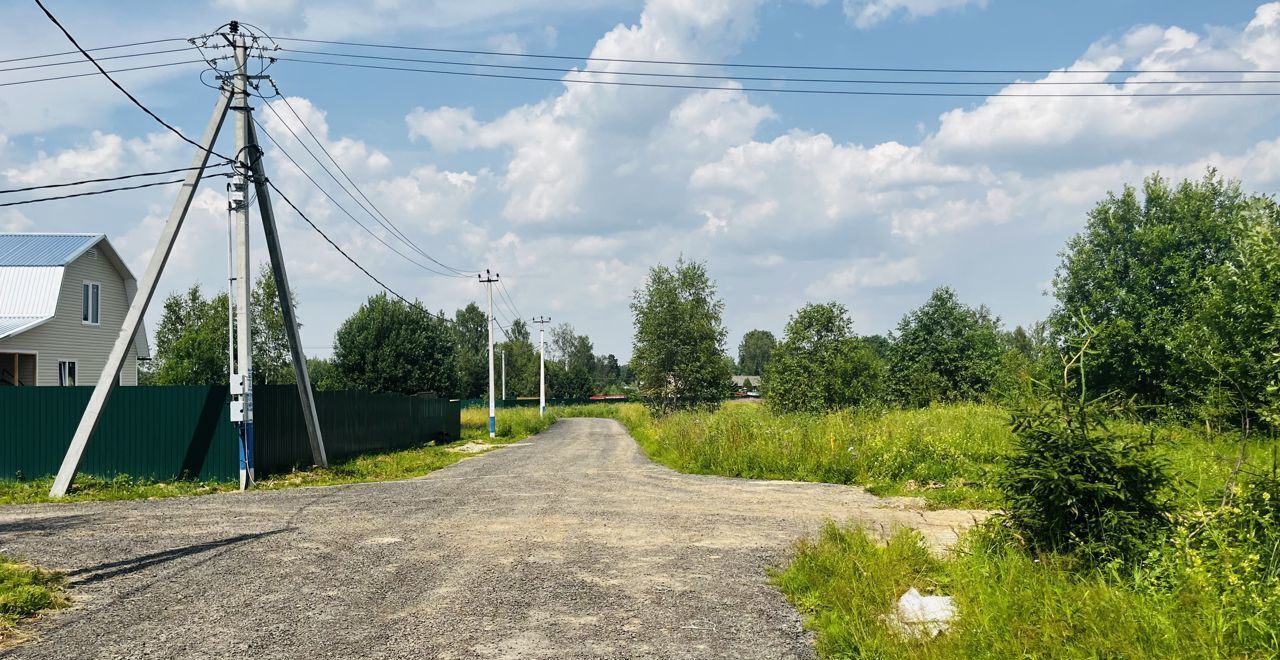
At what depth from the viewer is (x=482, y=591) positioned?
7.27 metres

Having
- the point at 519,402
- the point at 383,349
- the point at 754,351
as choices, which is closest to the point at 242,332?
the point at 383,349

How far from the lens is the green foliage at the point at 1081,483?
6.08 meters

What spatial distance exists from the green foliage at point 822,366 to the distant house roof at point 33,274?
2398 cm

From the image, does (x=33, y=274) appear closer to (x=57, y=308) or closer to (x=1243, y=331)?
(x=57, y=308)

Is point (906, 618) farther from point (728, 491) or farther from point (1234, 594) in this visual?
point (728, 491)

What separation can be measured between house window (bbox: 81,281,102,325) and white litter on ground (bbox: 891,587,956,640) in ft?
101

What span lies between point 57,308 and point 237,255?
619 inches

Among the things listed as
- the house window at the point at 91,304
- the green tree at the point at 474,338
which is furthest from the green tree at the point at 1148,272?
the green tree at the point at 474,338

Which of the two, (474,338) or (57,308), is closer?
(57,308)

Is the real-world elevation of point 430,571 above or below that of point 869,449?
below

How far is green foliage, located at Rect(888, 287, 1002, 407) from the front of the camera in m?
40.0

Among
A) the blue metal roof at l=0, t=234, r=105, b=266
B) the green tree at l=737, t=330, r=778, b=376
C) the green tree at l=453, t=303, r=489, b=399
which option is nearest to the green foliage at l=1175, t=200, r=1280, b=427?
the blue metal roof at l=0, t=234, r=105, b=266

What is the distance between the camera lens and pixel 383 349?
56.2 metres

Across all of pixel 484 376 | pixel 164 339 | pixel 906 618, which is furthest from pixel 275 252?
pixel 484 376
